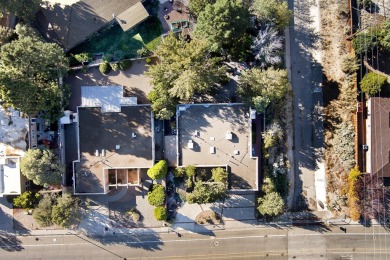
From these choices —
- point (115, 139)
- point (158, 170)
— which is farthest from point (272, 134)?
point (115, 139)

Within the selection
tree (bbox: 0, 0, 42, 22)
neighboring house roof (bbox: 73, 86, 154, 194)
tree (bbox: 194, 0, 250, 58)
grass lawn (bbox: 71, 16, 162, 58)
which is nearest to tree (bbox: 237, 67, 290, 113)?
tree (bbox: 194, 0, 250, 58)

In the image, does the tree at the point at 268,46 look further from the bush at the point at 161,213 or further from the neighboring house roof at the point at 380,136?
the bush at the point at 161,213

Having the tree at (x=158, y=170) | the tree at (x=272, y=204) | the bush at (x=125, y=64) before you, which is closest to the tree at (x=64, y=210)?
the tree at (x=158, y=170)

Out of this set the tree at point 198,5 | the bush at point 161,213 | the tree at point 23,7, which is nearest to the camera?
the tree at point 23,7

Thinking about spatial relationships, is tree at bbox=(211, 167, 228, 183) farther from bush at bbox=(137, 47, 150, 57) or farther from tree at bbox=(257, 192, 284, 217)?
bush at bbox=(137, 47, 150, 57)

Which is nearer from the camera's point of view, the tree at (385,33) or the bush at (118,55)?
the tree at (385,33)

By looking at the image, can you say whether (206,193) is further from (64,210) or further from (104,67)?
(104,67)
